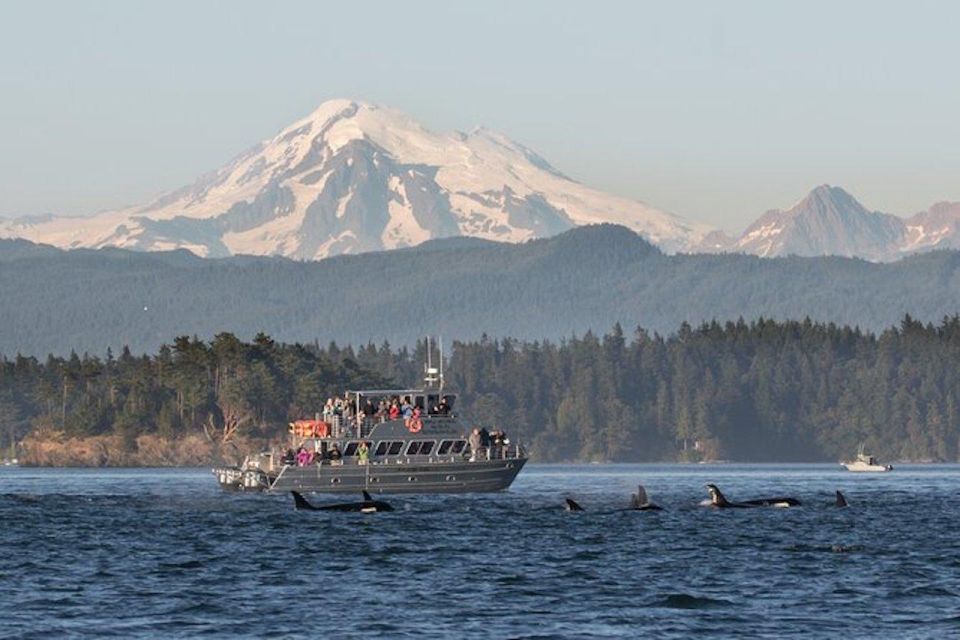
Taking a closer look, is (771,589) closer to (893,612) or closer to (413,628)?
(893,612)

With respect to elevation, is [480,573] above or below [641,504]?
below

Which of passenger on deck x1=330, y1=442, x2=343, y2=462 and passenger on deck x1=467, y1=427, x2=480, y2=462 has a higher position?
passenger on deck x1=467, y1=427, x2=480, y2=462

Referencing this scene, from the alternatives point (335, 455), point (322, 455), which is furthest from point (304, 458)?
point (335, 455)

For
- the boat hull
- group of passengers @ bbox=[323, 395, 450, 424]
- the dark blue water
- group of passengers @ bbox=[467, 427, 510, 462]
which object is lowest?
the dark blue water

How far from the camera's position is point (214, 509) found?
504 feet

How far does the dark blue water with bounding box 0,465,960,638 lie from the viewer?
256ft

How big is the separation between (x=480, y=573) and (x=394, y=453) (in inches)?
2768

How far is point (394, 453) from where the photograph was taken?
166625 millimetres

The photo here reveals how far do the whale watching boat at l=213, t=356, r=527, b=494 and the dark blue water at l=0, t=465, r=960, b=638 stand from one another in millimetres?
15144

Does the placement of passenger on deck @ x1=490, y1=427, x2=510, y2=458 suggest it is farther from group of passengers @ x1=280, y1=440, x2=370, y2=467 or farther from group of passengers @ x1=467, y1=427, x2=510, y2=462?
group of passengers @ x1=280, y1=440, x2=370, y2=467

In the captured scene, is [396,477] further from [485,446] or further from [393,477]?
[485,446]

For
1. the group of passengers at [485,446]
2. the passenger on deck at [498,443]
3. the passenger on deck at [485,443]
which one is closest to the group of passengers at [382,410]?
the group of passengers at [485,446]

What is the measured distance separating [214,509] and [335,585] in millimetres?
62838

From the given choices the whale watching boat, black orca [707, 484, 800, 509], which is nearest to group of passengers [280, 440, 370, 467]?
the whale watching boat
